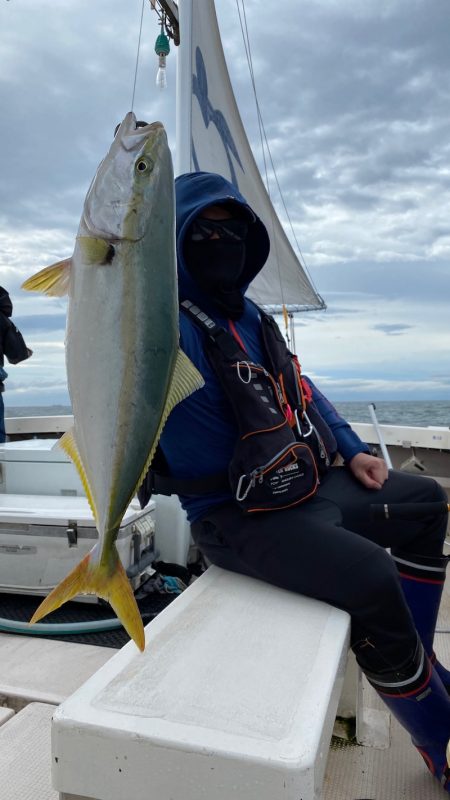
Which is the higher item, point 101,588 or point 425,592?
point 101,588

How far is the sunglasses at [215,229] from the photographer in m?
2.14

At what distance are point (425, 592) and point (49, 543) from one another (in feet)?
6.96

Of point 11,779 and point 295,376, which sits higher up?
point 295,376

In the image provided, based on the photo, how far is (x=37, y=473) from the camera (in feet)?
12.9

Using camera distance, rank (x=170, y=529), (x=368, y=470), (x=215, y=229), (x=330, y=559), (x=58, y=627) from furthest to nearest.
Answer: (x=170, y=529) < (x=58, y=627) < (x=368, y=470) < (x=215, y=229) < (x=330, y=559)

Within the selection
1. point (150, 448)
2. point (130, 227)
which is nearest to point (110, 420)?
point (150, 448)

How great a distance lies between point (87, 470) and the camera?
4.95 ft

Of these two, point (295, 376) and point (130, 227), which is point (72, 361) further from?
point (295, 376)

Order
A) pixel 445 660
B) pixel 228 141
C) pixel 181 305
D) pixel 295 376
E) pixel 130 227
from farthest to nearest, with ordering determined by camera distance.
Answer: pixel 228 141, pixel 445 660, pixel 295 376, pixel 181 305, pixel 130 227

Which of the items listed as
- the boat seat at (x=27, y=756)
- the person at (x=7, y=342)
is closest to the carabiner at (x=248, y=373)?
the boat seat at (x=27, y=756)

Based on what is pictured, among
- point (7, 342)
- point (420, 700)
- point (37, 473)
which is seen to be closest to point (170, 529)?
point (37, 473)

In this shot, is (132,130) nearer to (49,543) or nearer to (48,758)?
(48,758)

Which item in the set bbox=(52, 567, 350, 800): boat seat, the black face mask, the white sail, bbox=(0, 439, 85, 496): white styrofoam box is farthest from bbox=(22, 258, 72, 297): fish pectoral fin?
the white sail

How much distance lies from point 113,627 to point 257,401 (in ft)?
6.38
